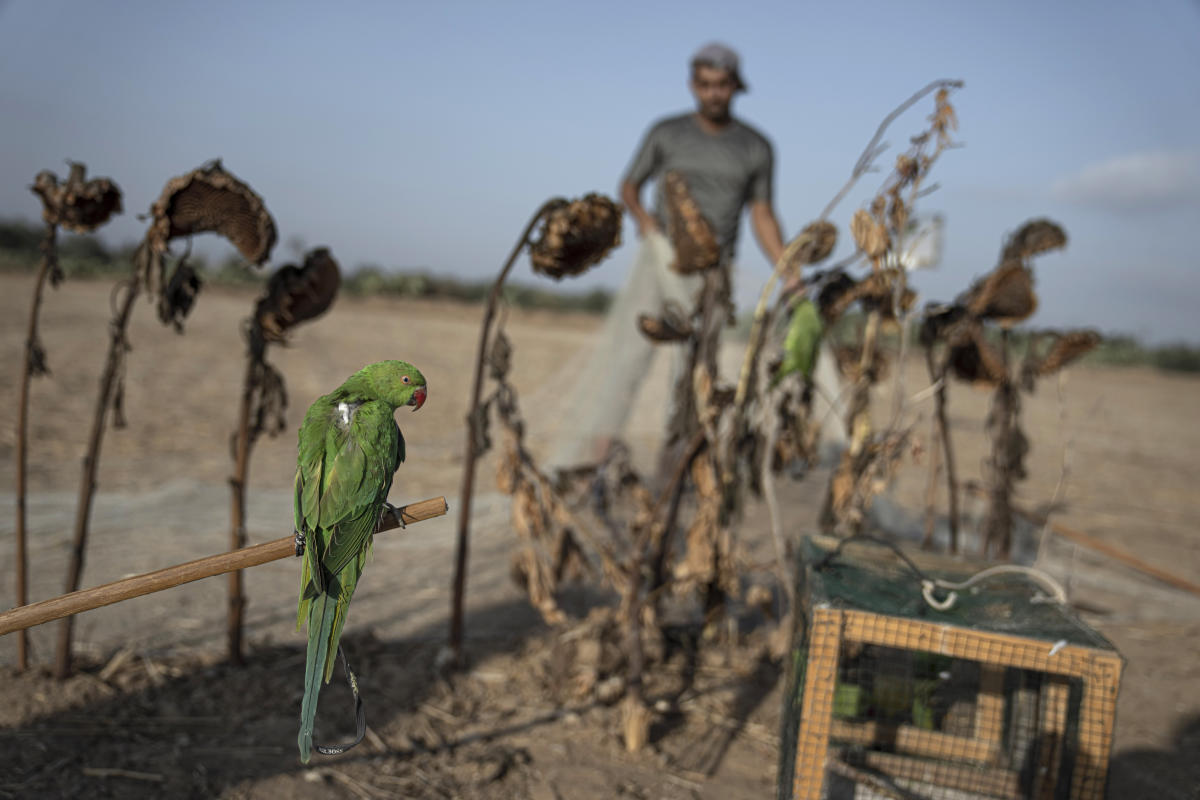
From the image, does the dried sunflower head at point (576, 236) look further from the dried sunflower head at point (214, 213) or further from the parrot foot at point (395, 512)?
the parrot foot at point (395, 512)

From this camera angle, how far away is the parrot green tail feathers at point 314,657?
1621mm

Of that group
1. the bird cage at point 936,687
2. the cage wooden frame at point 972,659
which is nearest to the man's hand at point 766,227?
the bird cage at point 936,687

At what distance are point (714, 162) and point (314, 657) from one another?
11.4ft

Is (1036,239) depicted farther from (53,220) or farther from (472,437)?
(53,220)

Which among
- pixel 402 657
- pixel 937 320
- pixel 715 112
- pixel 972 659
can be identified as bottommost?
pixel 402 657

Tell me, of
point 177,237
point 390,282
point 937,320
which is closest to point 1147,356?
point 390,282

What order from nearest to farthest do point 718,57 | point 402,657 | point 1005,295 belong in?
1. point 1005,295
2. point 402,657
3. point 718,57

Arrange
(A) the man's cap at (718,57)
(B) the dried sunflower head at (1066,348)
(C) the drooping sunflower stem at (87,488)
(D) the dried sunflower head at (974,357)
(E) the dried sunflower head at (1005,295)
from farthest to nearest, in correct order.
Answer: (A) the man's cap at (718,57) → (B) the dried sunflower head at (1066,348) → (D) the dried sunflower head at (974,357) → (E) the dried sunflower head at (1005,295) → (C) the drooping sunflower stem at (87,488)

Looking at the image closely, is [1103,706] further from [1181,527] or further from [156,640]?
[1181,527]

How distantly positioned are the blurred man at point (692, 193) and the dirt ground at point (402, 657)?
1.17 metres

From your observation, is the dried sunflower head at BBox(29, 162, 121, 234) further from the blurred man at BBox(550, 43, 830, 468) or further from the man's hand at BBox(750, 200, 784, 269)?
the man's hand at BBox(750, 200, 784, 269)

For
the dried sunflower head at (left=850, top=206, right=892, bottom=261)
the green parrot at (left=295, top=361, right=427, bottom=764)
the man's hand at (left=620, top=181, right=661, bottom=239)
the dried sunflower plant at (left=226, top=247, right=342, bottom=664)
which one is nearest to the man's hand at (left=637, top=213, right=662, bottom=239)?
the man's hand at (left=620, top=181, right=661, bottom=239)

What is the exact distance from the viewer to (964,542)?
216 inches

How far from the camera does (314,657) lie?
1.71 m
